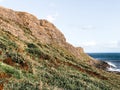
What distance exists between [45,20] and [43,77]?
172ft

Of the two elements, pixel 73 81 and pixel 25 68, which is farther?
pixel 73 81

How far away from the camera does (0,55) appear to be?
30.3m

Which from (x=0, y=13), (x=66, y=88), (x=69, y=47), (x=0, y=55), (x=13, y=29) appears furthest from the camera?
(x=69, y=47)

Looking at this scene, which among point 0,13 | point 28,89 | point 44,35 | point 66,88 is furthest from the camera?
point 44,35

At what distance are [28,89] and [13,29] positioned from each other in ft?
120

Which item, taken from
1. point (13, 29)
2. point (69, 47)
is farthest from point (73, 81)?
point (69, 47)

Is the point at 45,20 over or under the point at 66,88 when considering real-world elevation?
over

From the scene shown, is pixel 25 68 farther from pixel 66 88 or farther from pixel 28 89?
pixel 28 89

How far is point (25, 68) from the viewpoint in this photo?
95.4ft

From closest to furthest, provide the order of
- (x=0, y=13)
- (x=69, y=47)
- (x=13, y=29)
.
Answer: (x=13, y=29) < (x=0, y=13) < (x=69, y=47)

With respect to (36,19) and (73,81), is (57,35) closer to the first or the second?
(36,19)

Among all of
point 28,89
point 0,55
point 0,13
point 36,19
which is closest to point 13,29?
point 0,13

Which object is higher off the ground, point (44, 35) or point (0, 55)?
point (44, 35)

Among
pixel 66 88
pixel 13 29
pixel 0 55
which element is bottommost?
pixel 66 88
